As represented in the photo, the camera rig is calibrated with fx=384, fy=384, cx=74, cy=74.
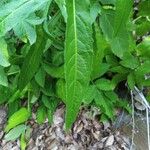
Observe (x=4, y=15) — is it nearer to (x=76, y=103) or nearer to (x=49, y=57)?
(x=76, y=103)

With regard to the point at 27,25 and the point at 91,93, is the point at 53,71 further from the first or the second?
the point at 27,25

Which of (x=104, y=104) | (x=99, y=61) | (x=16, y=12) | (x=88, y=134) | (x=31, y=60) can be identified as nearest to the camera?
(x=16, y=12)

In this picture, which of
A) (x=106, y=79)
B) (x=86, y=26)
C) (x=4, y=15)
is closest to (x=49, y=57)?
(x=106, y=79)

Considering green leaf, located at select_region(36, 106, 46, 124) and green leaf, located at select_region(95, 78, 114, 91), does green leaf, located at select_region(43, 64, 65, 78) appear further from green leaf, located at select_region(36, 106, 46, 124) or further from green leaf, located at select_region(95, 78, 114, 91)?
green leaf, located at select_region(36, 106, 46, 124)

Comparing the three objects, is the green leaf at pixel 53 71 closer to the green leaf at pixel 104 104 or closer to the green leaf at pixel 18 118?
the green leaf at pixel 104 104

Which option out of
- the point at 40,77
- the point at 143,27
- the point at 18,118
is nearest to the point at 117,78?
the point at 143,27

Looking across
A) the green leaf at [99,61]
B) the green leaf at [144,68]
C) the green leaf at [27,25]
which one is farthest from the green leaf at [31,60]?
the green leaf at [144,68]
